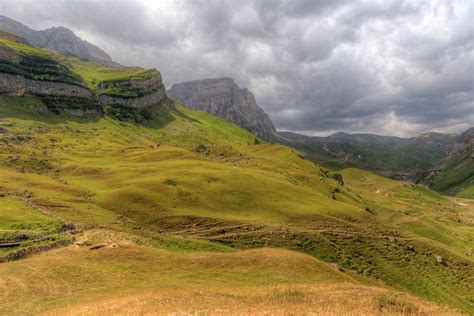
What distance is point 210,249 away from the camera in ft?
178

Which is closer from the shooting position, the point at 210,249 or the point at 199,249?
the point at 199,249

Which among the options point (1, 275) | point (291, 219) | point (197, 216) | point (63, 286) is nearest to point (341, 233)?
point (291, 219)

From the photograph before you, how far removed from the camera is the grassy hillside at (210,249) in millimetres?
28328

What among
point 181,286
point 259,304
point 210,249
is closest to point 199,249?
point 210,249

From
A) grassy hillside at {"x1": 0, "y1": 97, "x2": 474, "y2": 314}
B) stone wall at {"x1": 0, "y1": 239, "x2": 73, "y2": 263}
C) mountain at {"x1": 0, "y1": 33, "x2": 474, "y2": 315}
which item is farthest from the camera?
stone wall at {"x1": 0, "y1": 239, "x2": 73, "y2": 263}

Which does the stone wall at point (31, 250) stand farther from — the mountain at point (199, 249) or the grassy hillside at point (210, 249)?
the grassy hillside at point (210, 249)

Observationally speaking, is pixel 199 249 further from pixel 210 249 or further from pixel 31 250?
pixel 31 250

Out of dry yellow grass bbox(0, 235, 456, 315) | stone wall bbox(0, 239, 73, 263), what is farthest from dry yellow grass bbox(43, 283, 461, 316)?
stone wall bbox(0, 239, 73, 263)

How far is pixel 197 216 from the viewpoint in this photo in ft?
225

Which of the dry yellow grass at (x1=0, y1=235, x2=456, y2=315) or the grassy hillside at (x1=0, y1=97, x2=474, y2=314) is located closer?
the dry yellow grass at (x1=0, y1=235, x2=456, y2=315)

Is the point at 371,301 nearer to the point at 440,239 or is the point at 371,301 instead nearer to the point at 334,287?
the point at 334,287

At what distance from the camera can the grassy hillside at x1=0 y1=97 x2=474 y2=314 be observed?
28328 mm

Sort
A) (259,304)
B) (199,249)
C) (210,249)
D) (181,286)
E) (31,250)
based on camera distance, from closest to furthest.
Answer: (259,304) < (181,286) < (31,250) < (199,249) < (210,249)

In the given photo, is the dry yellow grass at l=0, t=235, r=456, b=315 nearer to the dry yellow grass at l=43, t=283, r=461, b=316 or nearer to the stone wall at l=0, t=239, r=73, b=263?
the dry yellow grass at l=43, t=283, r=461, b=316
